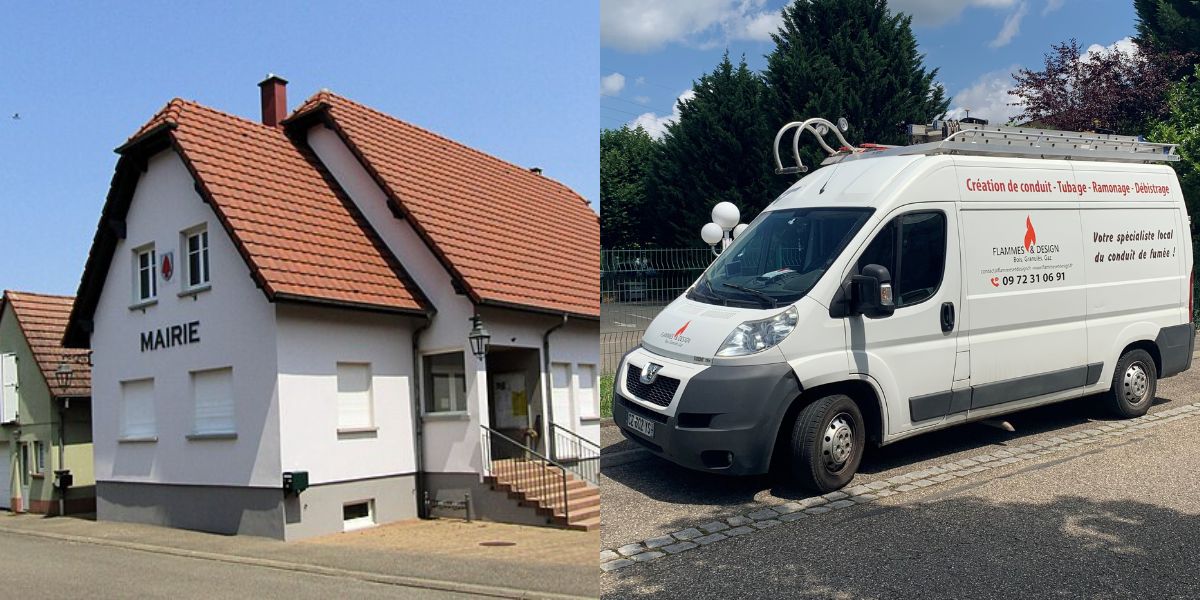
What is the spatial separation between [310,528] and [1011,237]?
8740mm

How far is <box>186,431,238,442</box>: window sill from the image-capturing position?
1232 cm

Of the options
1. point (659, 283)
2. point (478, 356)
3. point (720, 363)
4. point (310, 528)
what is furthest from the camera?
point (310, 528)

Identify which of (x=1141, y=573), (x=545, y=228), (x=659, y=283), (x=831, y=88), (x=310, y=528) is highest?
(x=831, y=88)

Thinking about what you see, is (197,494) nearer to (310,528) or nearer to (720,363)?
(310,528)

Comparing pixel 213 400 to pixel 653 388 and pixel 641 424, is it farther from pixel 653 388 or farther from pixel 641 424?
pixel 653 388

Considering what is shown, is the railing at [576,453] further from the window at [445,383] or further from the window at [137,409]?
the window at [137,409]

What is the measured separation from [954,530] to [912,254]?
6.02 feet

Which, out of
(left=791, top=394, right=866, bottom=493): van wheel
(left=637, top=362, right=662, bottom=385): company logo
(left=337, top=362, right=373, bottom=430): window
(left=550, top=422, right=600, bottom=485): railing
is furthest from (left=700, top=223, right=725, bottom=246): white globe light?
(left=637, top=362, right=662, bottom=385): company logo

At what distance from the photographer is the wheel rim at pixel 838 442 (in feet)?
17.7

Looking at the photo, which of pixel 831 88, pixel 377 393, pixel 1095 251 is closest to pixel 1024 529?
pixel 1095 251

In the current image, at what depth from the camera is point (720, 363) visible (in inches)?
200

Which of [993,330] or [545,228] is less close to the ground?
[545,228]

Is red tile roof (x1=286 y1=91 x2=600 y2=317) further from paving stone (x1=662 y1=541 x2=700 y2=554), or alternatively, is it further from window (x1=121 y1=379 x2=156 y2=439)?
window (x1=121 y1=379 x2=156 y2=439)

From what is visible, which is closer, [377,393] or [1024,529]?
[1024,529]
